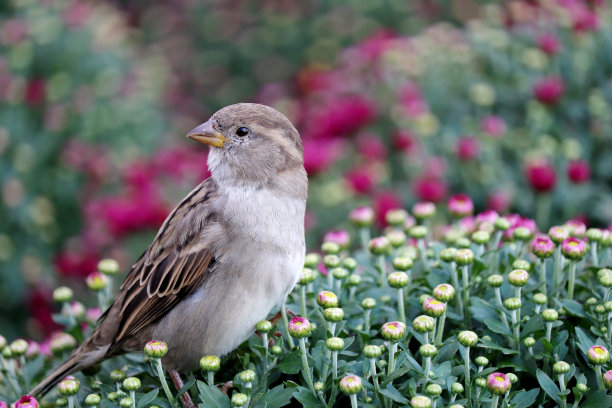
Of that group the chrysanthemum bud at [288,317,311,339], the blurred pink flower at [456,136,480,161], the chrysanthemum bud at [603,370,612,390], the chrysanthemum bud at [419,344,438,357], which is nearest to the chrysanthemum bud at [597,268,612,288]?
the chrysanthemum bud at [603,370,612,390]

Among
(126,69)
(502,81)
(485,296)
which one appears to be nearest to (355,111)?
(502,81)

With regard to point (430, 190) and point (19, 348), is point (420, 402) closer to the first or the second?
point (19, 348)

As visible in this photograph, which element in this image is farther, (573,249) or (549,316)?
(573,249)

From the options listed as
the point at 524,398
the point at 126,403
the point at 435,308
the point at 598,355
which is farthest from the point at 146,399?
the point at 598,355

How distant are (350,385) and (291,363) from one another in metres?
0.33

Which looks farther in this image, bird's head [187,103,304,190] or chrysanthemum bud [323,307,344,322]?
bird's head [187,103,304,190]

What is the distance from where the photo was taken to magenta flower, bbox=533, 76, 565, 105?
4.44 m

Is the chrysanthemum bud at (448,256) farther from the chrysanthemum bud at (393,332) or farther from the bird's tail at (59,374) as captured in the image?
the bird's tail at (59,374)

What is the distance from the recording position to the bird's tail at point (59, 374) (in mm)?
2650

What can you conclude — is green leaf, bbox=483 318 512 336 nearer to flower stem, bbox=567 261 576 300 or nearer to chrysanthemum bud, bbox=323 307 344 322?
flower stem, bbox=567 261 576 300

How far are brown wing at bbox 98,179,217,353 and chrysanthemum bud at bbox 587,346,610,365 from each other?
4.36 feet

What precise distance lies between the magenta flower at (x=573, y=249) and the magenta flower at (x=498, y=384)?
1.86 ft

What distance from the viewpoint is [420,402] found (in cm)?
196

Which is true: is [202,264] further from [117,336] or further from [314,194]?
[314,194]
